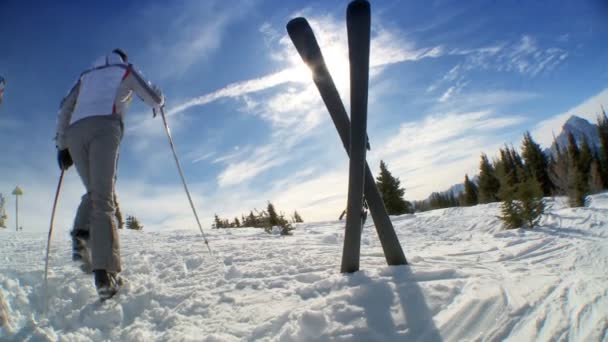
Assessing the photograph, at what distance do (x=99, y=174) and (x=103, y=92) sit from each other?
688 mm

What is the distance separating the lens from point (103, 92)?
2266 millimetres

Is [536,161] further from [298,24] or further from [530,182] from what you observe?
[298,24]

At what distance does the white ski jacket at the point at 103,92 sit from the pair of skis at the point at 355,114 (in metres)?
1.54

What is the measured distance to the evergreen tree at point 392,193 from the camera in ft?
69.6

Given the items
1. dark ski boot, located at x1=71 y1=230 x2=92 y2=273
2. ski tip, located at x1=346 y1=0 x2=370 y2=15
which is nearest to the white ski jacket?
dark ski boot, located at x1=71 y1=230 x2=92 y2=273

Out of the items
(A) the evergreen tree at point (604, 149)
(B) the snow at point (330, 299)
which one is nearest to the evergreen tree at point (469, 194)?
(A) the evergreen tree at point (604, 149)

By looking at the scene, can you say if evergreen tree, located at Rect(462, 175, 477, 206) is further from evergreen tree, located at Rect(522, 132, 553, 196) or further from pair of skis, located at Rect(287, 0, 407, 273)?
pair of skis, located at Rect(287, 0, 407, 273)

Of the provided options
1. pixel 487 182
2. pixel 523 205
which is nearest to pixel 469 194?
pixel 487 182

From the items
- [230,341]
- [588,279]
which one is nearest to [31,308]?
[230,341]

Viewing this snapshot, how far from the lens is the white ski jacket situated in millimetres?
2234

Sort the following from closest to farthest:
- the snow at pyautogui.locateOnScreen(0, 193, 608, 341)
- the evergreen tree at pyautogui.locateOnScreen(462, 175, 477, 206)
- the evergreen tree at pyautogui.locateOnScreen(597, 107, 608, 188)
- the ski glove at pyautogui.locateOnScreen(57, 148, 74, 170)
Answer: the snow at pyautogui.locateOnScreen(0, 193, 608, 341), the ski glove at pyautogui.locateOnScreen(57, 148, 74, 170), the evergreen tree at pyautogui.locateOnScreen(597, 107, 608, 188), the evergreen tree at pyautogui.locateOnScreen(462, 175, 477, 206)

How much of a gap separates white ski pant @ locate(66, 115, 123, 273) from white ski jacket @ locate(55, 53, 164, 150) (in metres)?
0.10

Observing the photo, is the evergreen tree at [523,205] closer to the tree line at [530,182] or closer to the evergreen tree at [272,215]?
the tree line at [530,182]

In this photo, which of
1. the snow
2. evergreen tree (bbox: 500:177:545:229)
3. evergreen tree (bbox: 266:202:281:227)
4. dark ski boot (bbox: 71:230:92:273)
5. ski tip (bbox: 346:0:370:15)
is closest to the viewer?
the snow
